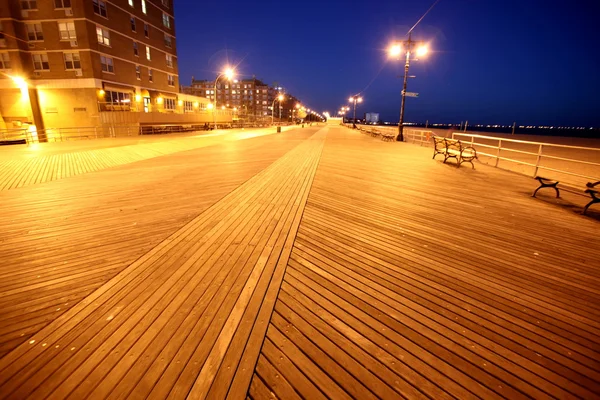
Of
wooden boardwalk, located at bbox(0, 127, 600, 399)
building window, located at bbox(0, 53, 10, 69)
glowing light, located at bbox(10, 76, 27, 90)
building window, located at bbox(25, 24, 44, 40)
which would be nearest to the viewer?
wooden boardwalk, located at bbox(0, 127, 600, 399)

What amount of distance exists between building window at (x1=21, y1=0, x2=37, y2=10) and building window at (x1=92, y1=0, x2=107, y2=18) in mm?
5182

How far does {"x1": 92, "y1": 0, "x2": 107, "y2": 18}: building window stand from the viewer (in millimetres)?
28078

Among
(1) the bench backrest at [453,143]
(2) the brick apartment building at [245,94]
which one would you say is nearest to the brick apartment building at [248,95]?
(2) the brick apartment building at [245,94]

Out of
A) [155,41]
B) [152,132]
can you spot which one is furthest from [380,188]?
[155,41]

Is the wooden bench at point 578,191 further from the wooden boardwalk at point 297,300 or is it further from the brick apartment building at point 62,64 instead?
the brick apartment building at point 62,64

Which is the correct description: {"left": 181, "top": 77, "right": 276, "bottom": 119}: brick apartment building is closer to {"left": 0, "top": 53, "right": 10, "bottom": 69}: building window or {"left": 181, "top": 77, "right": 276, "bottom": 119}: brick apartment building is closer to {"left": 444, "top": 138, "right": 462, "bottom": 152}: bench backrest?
{"left": 0, "top": 53, "right": 10, "bottom": 69}: building window

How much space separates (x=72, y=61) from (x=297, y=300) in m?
36.5

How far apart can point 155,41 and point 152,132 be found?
1758 centimetres

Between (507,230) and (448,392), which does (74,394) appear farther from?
(507,230)

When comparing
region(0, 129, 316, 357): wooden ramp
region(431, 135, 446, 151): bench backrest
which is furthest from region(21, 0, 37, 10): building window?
region(431, 135, 446, 151): bench backrest

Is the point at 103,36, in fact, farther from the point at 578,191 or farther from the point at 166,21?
the point at 578,191

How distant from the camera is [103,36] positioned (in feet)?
95.8

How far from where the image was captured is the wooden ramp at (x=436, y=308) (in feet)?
6.73

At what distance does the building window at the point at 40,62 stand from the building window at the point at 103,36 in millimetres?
5209
